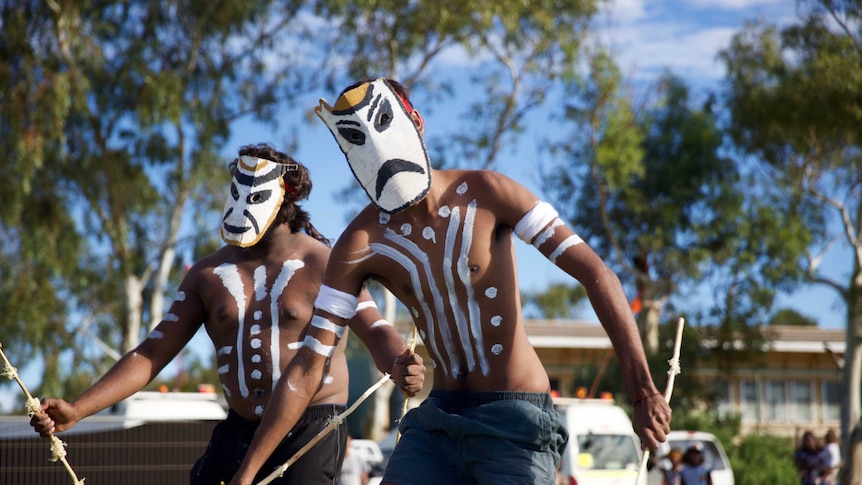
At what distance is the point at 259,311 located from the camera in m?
4.83

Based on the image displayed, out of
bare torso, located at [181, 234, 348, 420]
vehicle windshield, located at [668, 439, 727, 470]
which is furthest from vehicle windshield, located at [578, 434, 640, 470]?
bare torso, located at [181, 234, 348, 420]

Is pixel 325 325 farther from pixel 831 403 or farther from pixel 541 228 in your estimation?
pixel 831 403

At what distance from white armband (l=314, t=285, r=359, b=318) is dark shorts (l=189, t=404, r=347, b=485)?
1101 millimetres

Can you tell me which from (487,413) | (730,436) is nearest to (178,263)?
(730,436)

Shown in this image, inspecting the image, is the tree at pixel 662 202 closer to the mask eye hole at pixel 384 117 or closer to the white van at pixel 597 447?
the white van at pixel 597 447

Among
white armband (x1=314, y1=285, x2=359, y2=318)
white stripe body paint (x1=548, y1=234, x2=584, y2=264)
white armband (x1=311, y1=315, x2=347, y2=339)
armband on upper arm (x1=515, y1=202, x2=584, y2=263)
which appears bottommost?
white armband (x1=311, y1=315, x2=347, y2=339)

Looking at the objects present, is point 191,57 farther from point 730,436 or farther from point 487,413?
point 487,413

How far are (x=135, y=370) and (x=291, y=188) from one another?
42.5 inches

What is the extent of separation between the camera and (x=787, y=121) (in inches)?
961

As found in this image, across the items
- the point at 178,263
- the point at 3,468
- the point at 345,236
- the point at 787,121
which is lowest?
the point at 3,468

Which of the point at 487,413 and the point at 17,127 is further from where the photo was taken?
the point at 17,127

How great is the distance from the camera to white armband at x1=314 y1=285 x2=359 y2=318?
365 cm

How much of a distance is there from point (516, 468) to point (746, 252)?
91.0 feet

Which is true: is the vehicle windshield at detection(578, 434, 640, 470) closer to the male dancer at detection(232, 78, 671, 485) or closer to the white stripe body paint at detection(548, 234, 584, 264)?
the male dancer at detection(232, 78, 671, 485)
